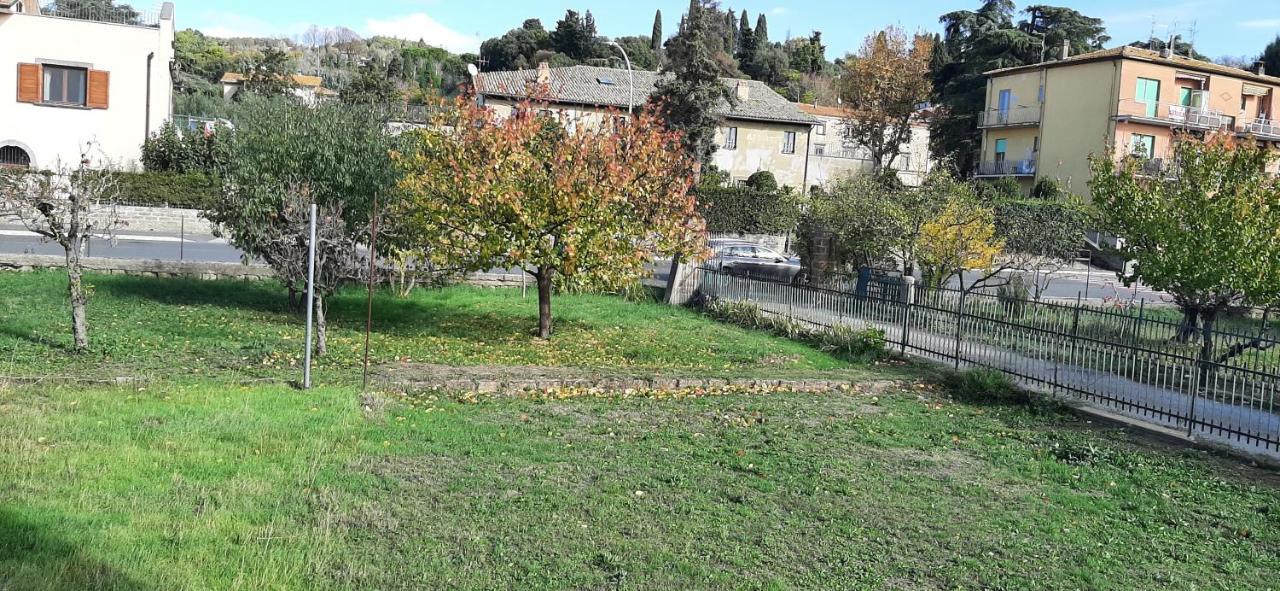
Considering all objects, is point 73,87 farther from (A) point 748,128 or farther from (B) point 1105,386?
(B) point 1105,386

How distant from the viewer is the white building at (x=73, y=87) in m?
37.7

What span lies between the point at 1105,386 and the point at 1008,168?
44.6 m

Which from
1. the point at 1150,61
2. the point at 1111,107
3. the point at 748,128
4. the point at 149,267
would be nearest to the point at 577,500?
the point at 149,267

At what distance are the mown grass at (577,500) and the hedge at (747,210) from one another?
34027 mm

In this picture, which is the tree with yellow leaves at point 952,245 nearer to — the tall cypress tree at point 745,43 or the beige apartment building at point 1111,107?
the beige apartment building at point 1111,107

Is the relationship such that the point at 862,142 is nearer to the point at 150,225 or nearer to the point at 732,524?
the point at 150,225

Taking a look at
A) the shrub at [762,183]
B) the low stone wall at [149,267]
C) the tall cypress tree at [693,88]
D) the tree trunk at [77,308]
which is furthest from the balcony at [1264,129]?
the tree trunk at [77,308]

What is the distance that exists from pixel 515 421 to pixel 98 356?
244 inches

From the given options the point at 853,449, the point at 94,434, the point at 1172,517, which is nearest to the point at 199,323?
the point at 94,434

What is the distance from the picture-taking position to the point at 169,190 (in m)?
38.1

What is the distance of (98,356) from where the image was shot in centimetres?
1335

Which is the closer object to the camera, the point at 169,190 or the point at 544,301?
the point at 544,301

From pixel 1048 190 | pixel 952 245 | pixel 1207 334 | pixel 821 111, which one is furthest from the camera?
pixel 821 111

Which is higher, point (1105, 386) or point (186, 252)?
point (1105, 386)
